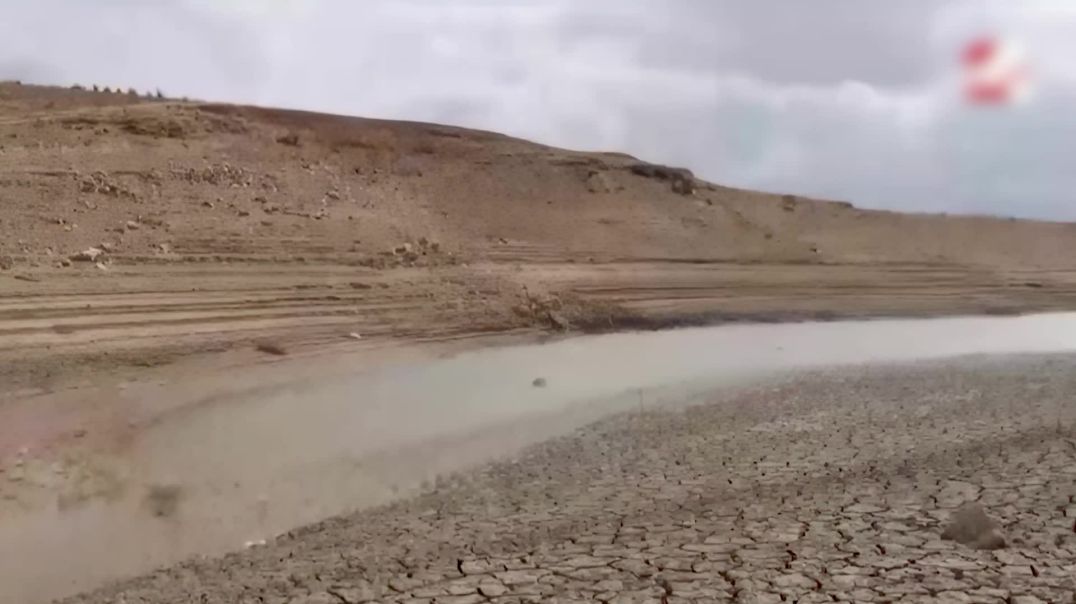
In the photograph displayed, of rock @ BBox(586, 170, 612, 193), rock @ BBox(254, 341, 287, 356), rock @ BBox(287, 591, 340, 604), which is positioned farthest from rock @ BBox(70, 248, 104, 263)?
rock @ BBox(586, 170, 612, 193)

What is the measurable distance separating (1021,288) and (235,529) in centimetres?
1933

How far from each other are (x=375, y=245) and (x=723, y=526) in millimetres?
10514

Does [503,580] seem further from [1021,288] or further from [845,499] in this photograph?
[1021,288]

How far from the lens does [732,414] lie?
9320mm

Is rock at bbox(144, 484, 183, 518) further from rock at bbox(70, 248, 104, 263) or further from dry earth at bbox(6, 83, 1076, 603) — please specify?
rock at bbox(70, 248, 104, 263)

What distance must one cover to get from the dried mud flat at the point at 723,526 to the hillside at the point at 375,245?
4862 millimetres

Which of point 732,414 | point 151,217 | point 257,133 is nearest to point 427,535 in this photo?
point 732,414

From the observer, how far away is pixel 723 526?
16.9 feet

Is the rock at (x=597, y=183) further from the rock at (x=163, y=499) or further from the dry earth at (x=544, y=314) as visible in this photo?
the rock at (x=163, y=499)

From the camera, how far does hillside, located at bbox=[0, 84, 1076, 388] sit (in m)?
11.5

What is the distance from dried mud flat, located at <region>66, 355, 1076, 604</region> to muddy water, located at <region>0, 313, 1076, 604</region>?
54cm

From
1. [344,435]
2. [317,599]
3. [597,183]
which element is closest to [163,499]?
[344,435]

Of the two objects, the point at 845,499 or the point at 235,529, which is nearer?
the point at 845,499

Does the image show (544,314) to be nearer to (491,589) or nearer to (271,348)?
(271,348)
